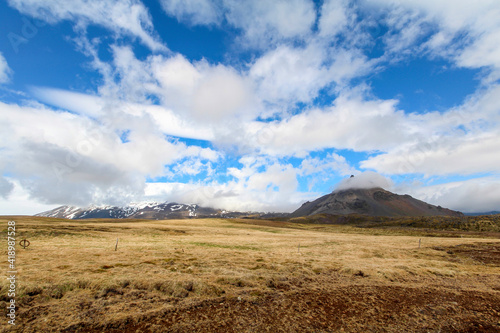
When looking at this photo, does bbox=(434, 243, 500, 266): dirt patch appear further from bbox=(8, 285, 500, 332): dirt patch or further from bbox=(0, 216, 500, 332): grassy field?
bbox=(8, 285, 500, 332): dirt patch

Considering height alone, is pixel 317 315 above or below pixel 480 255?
above

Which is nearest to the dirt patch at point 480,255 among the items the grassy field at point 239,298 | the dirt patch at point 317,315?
the grassy field at point 239,298

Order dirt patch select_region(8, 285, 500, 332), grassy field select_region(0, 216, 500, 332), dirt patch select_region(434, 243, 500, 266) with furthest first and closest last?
dirt patch select_region(434, 243, 500, 266), grassy field select_region(0, 216, 500, 332), dirt patch select_region(8, 285, 500, 332)

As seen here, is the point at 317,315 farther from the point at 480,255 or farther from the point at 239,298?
the point at 480,255

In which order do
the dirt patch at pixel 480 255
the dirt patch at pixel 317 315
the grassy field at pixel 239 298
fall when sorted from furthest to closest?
the dirt patch at pixel 480 255
the grassy field at pixel 239 298
the dirt patch at pixel 317 315

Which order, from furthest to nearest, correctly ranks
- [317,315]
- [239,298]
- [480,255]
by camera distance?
[480,255], [239,298], [317,315]

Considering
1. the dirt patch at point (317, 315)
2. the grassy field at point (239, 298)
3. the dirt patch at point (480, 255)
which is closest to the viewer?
the dirt patch at point (317, 315)

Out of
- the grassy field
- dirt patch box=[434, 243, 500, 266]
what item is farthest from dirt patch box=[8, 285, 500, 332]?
dirt patch box=[434, 243, 500, 266]

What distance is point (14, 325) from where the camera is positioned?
9.43 m

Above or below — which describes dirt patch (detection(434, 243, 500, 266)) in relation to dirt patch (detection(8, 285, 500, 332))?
below

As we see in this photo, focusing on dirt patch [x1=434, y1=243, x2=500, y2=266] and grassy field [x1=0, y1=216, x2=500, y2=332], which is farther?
dirt patch [x1=434, y1=243, x2=500, y2=266]

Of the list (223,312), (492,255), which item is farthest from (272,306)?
(492,255)

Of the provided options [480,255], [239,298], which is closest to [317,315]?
[239,298]

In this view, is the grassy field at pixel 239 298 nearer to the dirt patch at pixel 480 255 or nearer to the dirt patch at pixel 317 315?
the dirt patch at pixel 317 315
